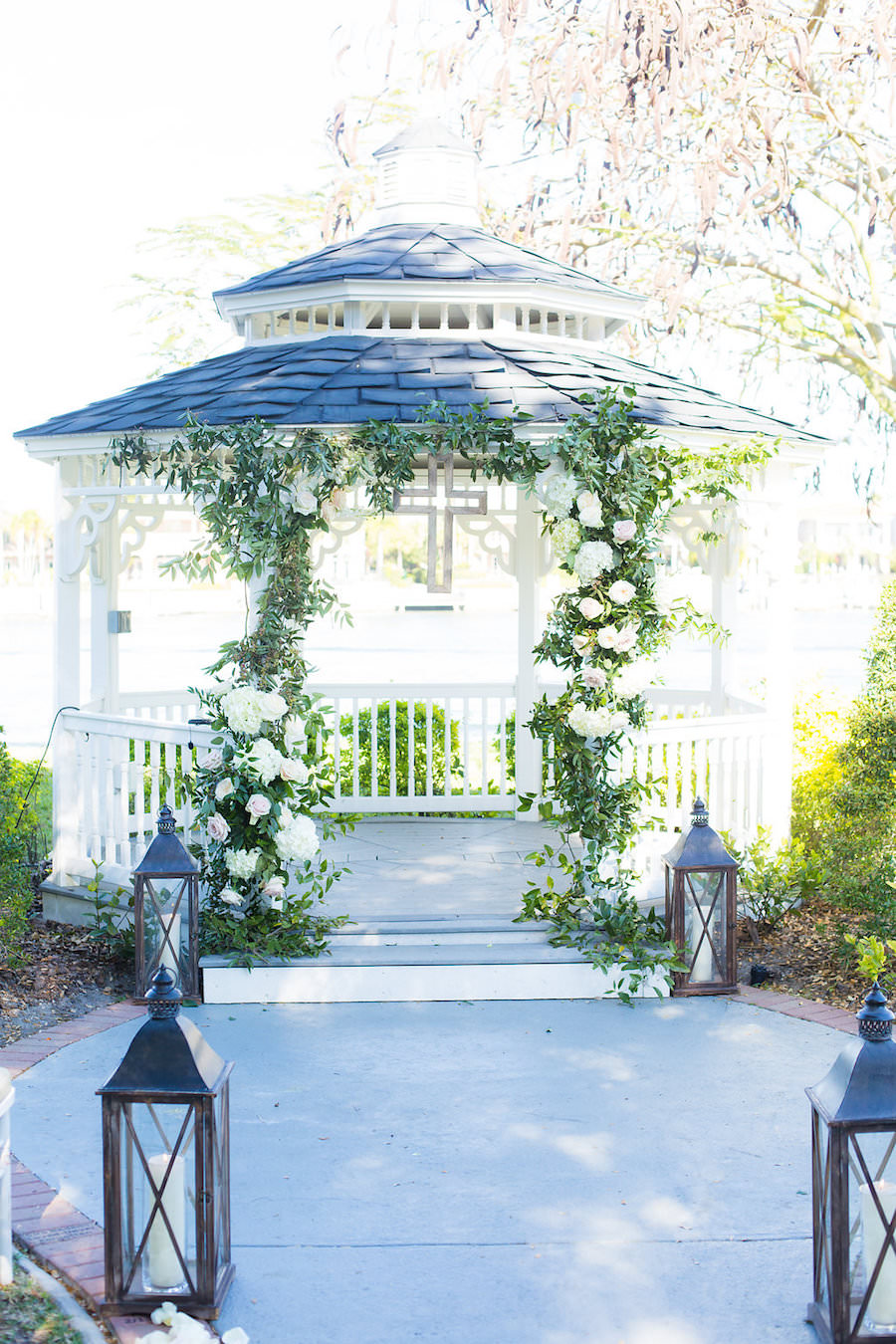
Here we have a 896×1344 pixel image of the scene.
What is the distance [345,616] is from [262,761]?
88 cm

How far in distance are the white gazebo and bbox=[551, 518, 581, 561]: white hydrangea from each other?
1.42 ft

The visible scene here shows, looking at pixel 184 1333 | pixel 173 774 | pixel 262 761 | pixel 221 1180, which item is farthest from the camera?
pixel 173 774

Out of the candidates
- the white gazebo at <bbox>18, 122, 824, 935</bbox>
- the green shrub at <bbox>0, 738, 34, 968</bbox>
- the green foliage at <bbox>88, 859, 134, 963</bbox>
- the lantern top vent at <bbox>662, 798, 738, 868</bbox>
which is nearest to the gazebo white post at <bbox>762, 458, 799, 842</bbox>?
the white gazebo at <bbox>18, 122, 824, 935</bbox>

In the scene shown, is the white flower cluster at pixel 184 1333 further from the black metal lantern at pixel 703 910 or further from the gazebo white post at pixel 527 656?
the gazebo white post at pixel 527 656

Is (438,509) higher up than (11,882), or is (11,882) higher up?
(438,509)

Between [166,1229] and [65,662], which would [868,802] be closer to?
[65,662]

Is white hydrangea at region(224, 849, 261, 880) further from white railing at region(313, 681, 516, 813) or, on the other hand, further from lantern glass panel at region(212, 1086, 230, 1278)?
white railing at region(313, 681, 516, 813)

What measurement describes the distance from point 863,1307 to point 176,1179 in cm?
184

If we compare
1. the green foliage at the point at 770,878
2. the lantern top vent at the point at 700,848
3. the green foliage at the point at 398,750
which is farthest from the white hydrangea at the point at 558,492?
the green foliage at the point at 398,750

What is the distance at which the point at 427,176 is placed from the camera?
9.48 metres

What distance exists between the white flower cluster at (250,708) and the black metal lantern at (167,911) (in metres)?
0.55

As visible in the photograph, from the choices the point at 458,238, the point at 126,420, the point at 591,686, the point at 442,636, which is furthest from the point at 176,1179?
the point at 442,636

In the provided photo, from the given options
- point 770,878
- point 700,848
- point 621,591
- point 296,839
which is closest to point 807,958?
point 770,878

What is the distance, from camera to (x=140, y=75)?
1266 inches
